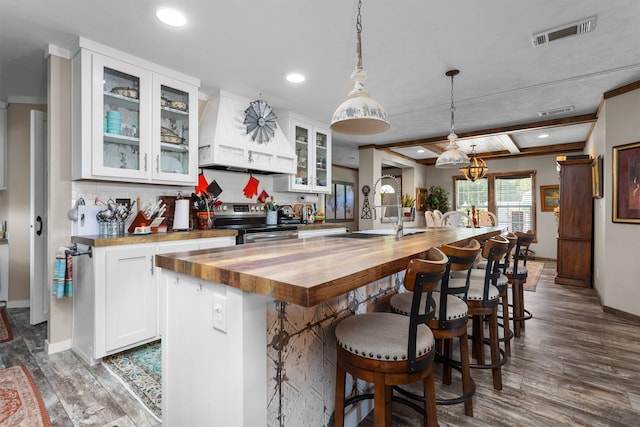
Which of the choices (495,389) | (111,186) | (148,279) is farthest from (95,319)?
(495,389)

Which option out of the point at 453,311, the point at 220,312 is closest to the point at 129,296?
the point at 220,312

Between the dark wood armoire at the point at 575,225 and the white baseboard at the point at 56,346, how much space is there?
6.35 m

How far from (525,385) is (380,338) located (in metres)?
1.58

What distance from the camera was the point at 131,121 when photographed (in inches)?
113

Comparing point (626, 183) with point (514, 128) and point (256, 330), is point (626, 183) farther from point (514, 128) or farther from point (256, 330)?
point (256, 330)

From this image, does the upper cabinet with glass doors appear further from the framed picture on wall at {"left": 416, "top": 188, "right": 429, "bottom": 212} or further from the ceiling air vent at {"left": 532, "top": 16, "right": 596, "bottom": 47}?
the framed picture on wall at {"left": 416, "top": 188, "right": 429, "bottom": 212}

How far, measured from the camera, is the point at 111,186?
3.00 m

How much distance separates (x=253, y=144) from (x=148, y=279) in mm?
1891

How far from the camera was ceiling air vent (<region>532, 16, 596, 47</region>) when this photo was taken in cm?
234

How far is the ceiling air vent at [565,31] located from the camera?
92.2 inches

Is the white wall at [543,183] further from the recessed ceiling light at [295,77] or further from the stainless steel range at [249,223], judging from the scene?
the recessed ceiling light at [295,77]

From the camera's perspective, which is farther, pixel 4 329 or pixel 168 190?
pixel 168 190

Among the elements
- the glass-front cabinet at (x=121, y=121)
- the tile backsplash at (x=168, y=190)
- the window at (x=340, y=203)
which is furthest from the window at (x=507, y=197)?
the glass-front cabinet at (x=121, y=121)

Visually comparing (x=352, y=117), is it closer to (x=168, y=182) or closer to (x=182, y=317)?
(x=182, y=317)
